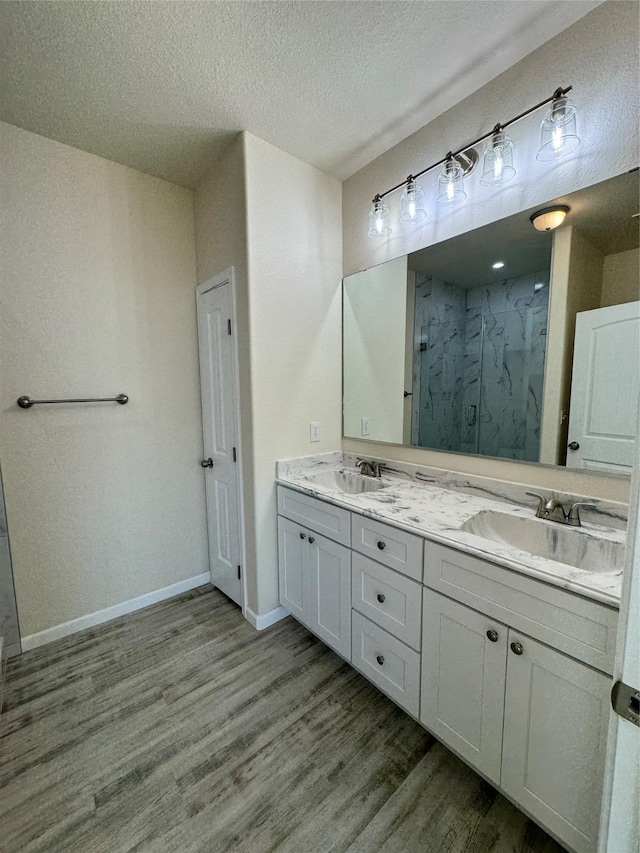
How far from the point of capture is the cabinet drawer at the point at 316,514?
161 cm

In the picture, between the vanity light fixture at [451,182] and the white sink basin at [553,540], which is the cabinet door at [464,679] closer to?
the white sink basin at [553,540]

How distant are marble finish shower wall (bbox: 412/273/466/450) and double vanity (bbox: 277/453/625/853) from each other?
0.22 metres

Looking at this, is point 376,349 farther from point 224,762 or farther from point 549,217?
point 224,762

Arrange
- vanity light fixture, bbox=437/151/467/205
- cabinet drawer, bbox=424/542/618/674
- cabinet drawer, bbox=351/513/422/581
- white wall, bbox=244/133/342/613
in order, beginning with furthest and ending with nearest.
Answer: white wall, bbox=244/133/342/613 → vanity light fixture, bbox=437/151/467/205 → cabinet drawer, bbox=351/513/422/581 → cabinet drawer, bbox=424/542/618/674

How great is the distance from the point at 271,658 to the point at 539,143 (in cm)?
261

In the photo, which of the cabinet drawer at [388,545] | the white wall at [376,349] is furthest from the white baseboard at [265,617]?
the white wall at [376,349]

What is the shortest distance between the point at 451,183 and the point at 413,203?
20cm

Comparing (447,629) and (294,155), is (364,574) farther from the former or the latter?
(294,155)

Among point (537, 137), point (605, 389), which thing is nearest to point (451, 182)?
point (537, 137)

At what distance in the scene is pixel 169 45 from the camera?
1.31 meters

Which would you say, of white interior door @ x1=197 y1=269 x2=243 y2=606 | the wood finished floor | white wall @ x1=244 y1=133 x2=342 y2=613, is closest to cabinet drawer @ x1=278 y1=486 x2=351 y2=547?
white wall @ x1=244 y1=133 x2=342 y2=613

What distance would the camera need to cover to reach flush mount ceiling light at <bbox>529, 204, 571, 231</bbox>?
1347 millimetres

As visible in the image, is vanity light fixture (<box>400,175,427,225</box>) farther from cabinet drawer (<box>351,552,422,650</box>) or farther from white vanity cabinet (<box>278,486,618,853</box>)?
cabinet drawer (<box>351,552,422,650</box>)

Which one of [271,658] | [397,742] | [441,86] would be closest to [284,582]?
[271,658]
